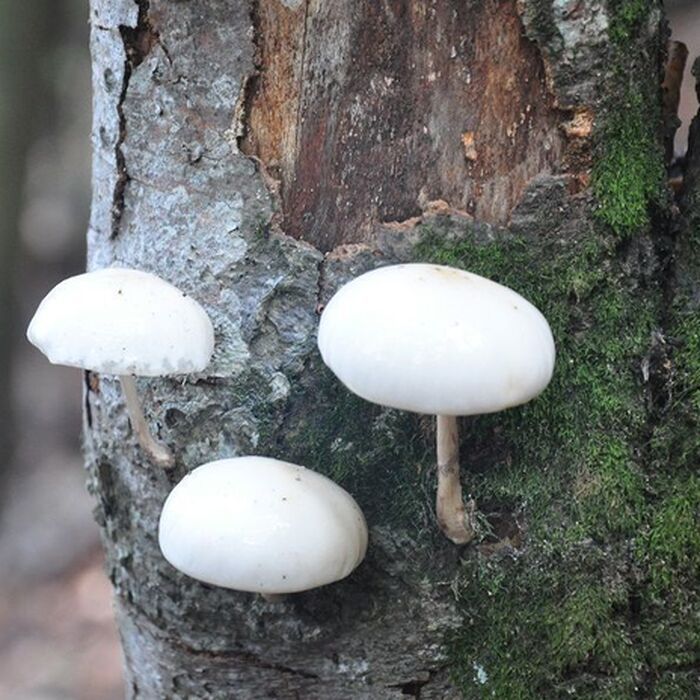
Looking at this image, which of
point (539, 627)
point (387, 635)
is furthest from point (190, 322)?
point (539, 627)

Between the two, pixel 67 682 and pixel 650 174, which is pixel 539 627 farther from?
pixel 67 682

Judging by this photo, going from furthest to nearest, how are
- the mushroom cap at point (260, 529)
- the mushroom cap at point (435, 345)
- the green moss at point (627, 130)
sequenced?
the green moss at point (627, 130) → the mushroom cap at point (260, 529) → the mushroom cap at point (435, 345)

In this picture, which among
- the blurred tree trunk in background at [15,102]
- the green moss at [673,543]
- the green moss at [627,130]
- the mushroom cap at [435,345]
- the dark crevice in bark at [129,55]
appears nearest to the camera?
the mushroom cap at [435,345]

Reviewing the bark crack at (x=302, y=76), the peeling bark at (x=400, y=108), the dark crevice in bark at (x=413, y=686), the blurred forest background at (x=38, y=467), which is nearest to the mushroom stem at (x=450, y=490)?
the dark crevice in bark at (x=413, y=686)

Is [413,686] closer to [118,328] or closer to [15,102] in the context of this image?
[118,328]

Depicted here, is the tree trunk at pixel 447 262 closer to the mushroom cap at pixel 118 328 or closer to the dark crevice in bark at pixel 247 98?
the dark crevice in bark at pixel 247 98

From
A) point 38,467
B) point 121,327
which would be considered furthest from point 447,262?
point 38,467
